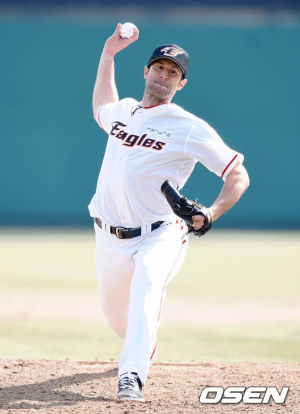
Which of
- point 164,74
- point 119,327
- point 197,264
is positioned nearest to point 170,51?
point 164,74

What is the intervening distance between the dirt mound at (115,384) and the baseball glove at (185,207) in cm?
93

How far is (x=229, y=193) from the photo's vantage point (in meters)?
4.57

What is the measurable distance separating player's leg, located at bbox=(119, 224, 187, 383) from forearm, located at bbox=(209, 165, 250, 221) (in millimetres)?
336

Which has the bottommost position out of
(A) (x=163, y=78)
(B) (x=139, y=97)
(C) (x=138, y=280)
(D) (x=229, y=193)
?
(B) (x=139, y=97)

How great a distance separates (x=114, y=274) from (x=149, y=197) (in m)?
0.50

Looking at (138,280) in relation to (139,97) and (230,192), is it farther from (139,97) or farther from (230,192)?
(139,97)

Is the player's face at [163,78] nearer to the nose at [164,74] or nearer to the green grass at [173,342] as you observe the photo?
the nose at [164,74]

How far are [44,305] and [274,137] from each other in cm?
1131

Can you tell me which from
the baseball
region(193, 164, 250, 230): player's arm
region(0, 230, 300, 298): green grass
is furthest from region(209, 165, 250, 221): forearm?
region(0, 230, 300, 298): green grass

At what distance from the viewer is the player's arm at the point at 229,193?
4.50 metres

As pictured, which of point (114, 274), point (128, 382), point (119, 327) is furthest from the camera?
point (119, 327)

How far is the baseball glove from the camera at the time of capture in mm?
4391

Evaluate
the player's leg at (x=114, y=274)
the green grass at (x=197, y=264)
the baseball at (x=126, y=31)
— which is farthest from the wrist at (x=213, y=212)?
the green grass at (x=197, y=264)

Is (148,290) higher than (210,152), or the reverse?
(210,152)
